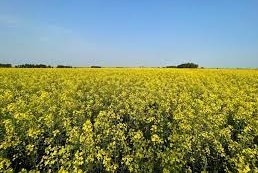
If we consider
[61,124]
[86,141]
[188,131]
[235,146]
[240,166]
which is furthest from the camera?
[61,124]

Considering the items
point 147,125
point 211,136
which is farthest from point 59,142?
point 211,136

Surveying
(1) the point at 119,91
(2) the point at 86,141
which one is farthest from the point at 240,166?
(1) the point at 119,91

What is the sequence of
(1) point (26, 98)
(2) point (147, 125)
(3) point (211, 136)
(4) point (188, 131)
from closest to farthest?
(3) point (211, 136)
(4) point (188, 131)
(2) point (147, 125)
(1) point (26, 98)

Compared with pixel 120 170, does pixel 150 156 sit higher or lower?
higher

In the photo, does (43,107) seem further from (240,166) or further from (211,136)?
(240,166)

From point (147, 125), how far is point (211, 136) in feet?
10.9

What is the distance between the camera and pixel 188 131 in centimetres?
910

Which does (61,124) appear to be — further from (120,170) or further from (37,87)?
(37,87)

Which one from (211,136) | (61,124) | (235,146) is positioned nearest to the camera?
(235,146)

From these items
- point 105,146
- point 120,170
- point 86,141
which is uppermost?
point 86,141

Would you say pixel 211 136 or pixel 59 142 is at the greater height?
pixel 211 136

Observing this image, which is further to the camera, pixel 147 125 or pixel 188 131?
pixel 147 125

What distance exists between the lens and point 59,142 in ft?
31.3

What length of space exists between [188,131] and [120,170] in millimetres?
2515
